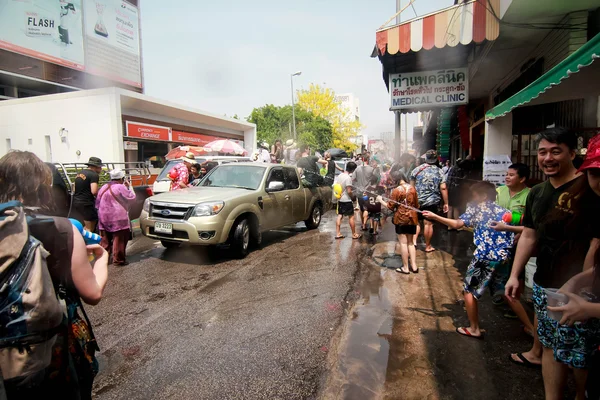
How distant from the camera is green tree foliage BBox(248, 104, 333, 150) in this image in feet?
145

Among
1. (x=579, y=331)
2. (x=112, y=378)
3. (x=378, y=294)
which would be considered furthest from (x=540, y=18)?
(x=112, y=378)

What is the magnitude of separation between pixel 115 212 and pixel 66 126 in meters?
14.5

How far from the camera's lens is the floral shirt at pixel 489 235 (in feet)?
11.2

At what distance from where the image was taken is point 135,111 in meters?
18.6

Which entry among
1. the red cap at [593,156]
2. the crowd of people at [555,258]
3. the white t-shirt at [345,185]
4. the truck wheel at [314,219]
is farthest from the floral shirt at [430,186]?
the red cap at [593,156]

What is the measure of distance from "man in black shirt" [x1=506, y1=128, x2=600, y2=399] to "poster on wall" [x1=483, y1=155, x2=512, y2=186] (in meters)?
4.59

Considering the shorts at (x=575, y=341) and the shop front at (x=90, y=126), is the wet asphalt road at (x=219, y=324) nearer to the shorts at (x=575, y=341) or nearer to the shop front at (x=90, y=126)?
the shorts at (x=575, y=341)

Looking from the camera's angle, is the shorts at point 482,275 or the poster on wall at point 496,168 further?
the poster on wall at point 496,168

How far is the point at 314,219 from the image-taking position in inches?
366

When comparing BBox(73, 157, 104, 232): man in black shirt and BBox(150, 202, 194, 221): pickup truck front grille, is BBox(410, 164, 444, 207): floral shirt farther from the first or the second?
BBox(73, 157, 104, 232): man in black shirt

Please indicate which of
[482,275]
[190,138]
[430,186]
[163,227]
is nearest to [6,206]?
[482,275]

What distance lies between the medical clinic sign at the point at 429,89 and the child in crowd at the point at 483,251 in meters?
5.02

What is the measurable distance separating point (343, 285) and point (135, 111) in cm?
1716

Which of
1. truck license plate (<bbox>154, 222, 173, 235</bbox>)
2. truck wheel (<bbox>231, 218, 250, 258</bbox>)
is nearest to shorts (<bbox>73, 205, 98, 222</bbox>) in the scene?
truck license plate (<bbox>154, 222, 173, 235</bbox>)
